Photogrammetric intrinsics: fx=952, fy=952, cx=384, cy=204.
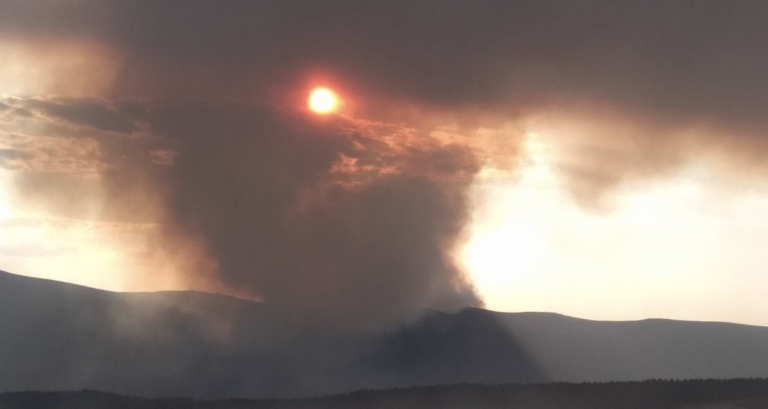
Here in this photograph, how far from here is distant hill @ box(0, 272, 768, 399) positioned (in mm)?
138125

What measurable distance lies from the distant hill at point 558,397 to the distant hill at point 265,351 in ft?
181

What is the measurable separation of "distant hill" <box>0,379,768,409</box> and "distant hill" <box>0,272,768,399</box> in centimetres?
5529

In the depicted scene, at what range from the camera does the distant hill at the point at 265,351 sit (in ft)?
453

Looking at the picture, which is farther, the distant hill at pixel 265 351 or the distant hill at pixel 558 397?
the distant hill at pixel 265 351

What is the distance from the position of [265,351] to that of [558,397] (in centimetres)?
10049

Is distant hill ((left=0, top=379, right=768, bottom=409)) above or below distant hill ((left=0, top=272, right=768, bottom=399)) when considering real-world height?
below

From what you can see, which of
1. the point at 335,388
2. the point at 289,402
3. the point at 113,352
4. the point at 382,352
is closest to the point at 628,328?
the point at 382,352

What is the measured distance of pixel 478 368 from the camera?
15150 cm

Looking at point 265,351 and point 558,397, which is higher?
point 265,351

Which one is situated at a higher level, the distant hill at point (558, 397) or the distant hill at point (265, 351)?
the distant hill at point (265, 351)

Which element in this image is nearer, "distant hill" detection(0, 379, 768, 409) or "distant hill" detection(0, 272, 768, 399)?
"distant hill" detection(0, 379, 768, 409)

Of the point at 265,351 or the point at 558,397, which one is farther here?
the point at 265,351

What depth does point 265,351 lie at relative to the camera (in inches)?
6142

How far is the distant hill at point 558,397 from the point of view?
53.7 meters
